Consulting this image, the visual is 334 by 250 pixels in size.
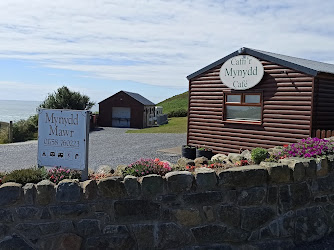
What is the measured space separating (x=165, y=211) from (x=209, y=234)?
0.65m

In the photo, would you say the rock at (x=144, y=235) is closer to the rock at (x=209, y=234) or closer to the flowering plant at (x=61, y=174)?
the rock at (x=209, y=234)

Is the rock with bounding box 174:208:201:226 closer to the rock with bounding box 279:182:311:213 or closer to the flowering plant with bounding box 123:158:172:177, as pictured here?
the flowering plant with bounding box 123:158:172:177

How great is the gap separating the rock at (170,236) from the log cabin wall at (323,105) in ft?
25.4

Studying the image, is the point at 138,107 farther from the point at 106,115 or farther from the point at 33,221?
the point at 33,221

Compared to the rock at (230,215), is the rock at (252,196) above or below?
above

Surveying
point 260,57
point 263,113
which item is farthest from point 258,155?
point 260,57

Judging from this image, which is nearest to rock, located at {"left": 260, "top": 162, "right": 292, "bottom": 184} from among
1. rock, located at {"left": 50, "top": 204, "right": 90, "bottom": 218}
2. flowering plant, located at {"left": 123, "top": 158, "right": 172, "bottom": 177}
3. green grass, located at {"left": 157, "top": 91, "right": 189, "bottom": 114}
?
flowering plant, located at {"left": 123, "top": 158, "right": 172, "bottom": 177}

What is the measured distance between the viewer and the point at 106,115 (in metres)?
31.1

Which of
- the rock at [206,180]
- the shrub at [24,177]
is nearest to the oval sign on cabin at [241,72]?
the rock at [206,180]

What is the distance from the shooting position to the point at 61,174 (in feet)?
15.9

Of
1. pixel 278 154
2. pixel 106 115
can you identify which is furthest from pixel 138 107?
pixel 278 154

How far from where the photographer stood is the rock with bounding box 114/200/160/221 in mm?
4312

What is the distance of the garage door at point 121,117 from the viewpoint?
31.0 m

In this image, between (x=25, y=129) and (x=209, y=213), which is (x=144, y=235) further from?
(x=25, y=129)
